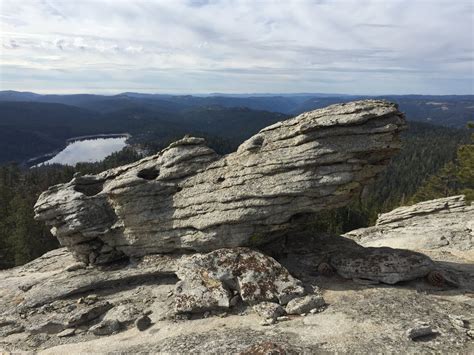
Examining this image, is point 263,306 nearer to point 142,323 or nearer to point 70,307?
point 142,323

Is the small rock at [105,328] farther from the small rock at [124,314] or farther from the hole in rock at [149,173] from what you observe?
the hole in rock at [149,173]

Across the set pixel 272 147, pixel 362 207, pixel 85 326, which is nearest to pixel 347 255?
pixel 272 147

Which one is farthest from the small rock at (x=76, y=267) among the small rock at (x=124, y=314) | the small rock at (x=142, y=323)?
the small rock at (x=142, y=323)

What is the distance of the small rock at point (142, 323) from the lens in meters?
25.5

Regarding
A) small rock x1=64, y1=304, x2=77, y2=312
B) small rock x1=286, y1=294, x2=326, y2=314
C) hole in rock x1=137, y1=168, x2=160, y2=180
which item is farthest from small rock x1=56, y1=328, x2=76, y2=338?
small rock x1=286, y1=294, x2=326, y2=314

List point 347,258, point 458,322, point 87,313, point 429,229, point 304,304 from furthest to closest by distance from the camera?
point 429,229
point 347,258
point 87,313
point 304,304
point 458,322

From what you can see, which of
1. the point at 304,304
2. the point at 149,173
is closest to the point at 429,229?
the point at 304,304

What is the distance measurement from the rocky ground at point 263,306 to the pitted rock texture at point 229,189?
211cm

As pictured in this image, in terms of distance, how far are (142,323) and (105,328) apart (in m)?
2.79

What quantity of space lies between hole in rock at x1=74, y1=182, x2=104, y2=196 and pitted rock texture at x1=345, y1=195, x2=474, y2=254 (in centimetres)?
3208

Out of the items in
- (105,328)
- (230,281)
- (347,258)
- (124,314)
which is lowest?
(105,328)

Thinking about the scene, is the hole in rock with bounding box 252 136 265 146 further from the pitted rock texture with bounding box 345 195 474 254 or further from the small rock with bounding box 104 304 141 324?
the pitted rock texture with bounding box 345 195 474 254

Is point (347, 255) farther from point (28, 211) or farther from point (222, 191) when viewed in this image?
point (28, 211)

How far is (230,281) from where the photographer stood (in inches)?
1073
